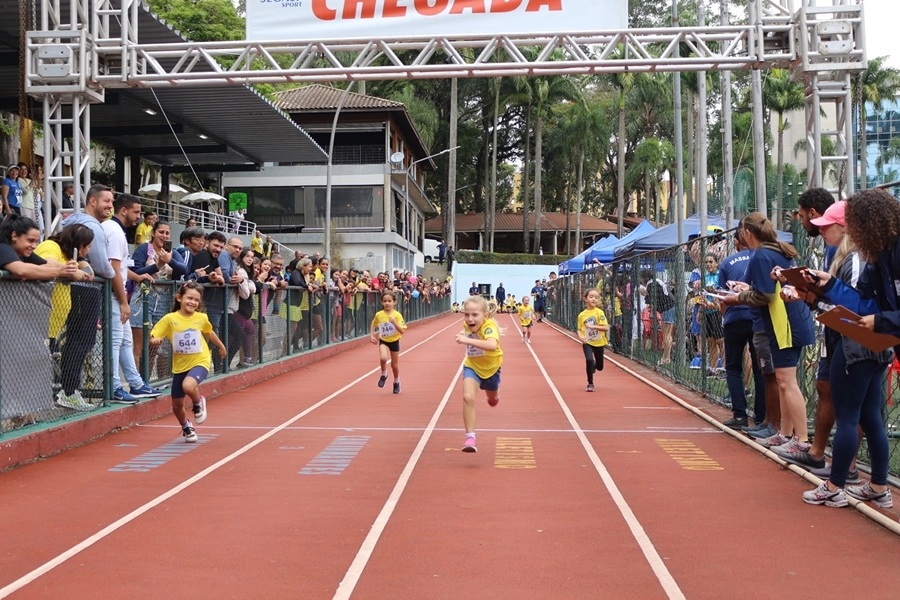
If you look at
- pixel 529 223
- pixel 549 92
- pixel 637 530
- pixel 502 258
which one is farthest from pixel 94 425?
pixel 529 223

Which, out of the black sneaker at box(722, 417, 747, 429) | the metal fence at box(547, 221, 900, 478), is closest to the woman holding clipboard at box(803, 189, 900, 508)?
the metal fence at box(547, 221, 900, 478)

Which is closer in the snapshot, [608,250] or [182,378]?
[182,378]

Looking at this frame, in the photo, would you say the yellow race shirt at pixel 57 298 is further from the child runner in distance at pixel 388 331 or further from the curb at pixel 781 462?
the curb at pixel 781 462

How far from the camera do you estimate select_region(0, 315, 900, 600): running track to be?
5.04 meters

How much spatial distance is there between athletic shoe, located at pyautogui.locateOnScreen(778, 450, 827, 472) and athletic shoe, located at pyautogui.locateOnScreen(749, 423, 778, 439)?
4.80ft

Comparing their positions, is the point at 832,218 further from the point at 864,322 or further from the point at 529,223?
the point at 529,223

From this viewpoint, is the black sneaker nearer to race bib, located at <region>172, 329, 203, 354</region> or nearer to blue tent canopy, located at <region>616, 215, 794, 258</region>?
race bib, located at <region>172, 329, 203, 354</region>

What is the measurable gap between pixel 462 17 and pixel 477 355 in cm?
749

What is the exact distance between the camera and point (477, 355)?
29.5ft

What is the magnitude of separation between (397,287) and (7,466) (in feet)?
95.3

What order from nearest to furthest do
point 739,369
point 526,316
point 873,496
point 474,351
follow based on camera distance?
point 873,496 < point 474,351 < point 739,369 < point 526,316

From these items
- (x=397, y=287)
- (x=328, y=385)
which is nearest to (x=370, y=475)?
(x=328, y=385)

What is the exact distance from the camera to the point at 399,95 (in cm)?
6419

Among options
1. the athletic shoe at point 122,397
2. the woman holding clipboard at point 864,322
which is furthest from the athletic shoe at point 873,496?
the athletic shoe at point 122,397
